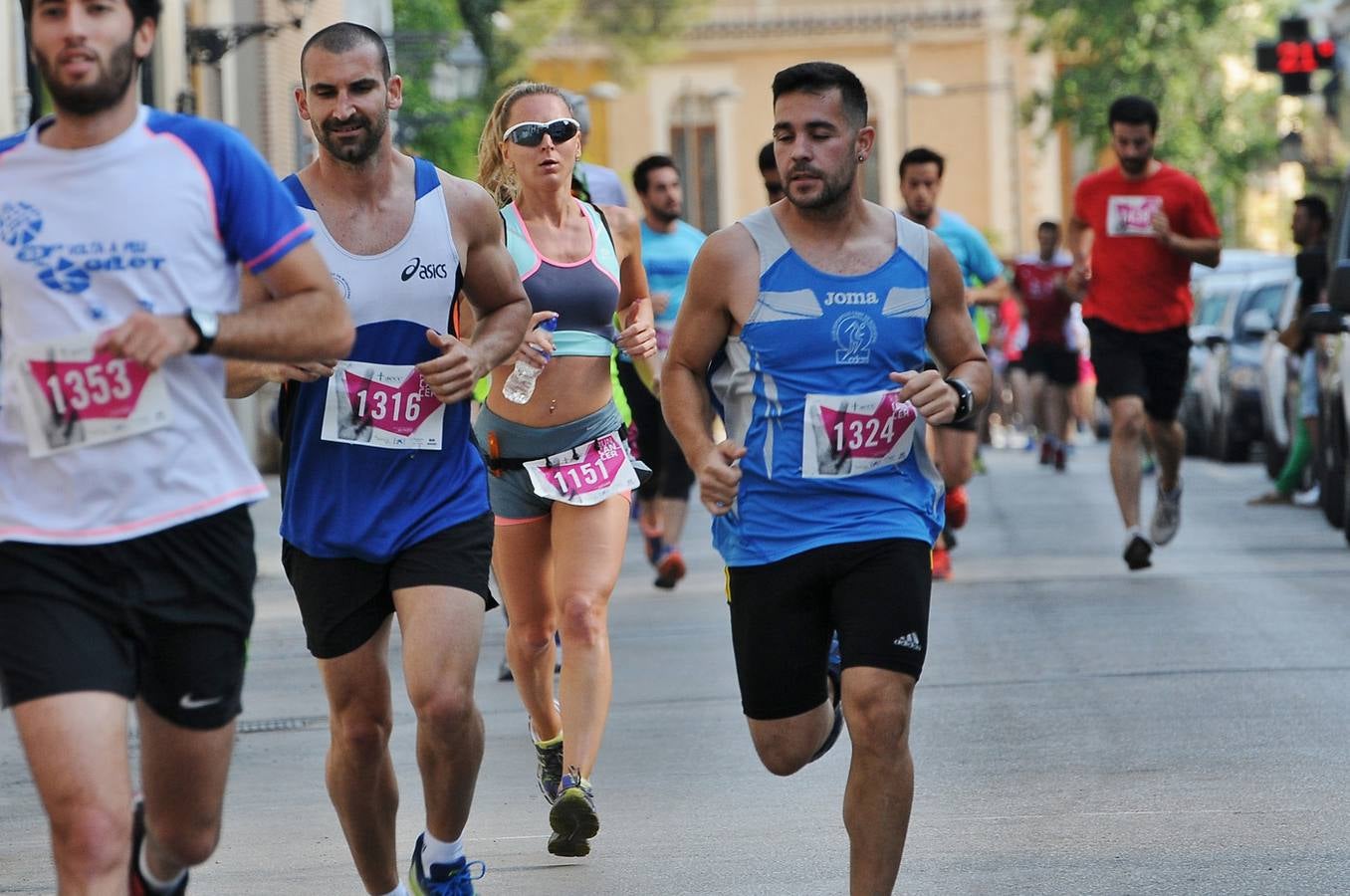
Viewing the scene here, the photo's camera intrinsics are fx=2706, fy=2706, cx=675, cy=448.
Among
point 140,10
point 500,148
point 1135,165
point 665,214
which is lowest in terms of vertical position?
point 665,214

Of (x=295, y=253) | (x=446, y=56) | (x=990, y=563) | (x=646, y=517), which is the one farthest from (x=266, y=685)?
(x=446, y=56)

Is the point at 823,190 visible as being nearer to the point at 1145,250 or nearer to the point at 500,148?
the point at 500,148

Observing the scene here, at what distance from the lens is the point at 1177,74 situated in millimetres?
46500

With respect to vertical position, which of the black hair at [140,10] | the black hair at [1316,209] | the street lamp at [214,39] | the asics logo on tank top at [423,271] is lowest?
the black hair at [1316,209]

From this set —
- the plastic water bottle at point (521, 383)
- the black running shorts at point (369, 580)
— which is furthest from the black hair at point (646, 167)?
the black running shorts at point (369, 580)

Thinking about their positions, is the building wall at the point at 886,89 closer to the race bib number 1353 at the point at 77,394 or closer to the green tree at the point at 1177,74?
the green tree at the point at 1177,74

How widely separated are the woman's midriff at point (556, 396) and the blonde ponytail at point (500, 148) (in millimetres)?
534

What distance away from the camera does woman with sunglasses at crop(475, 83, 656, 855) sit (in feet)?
24.4

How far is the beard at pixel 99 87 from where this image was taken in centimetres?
454

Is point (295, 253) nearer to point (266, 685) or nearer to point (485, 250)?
point (485, 250)

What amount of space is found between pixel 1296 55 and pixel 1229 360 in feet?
10.2

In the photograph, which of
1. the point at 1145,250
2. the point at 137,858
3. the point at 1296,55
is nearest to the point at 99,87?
the point at 137,858

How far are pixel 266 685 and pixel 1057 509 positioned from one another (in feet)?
28.8

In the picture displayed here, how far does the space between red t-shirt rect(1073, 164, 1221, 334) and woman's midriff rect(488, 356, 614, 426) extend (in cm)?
583
